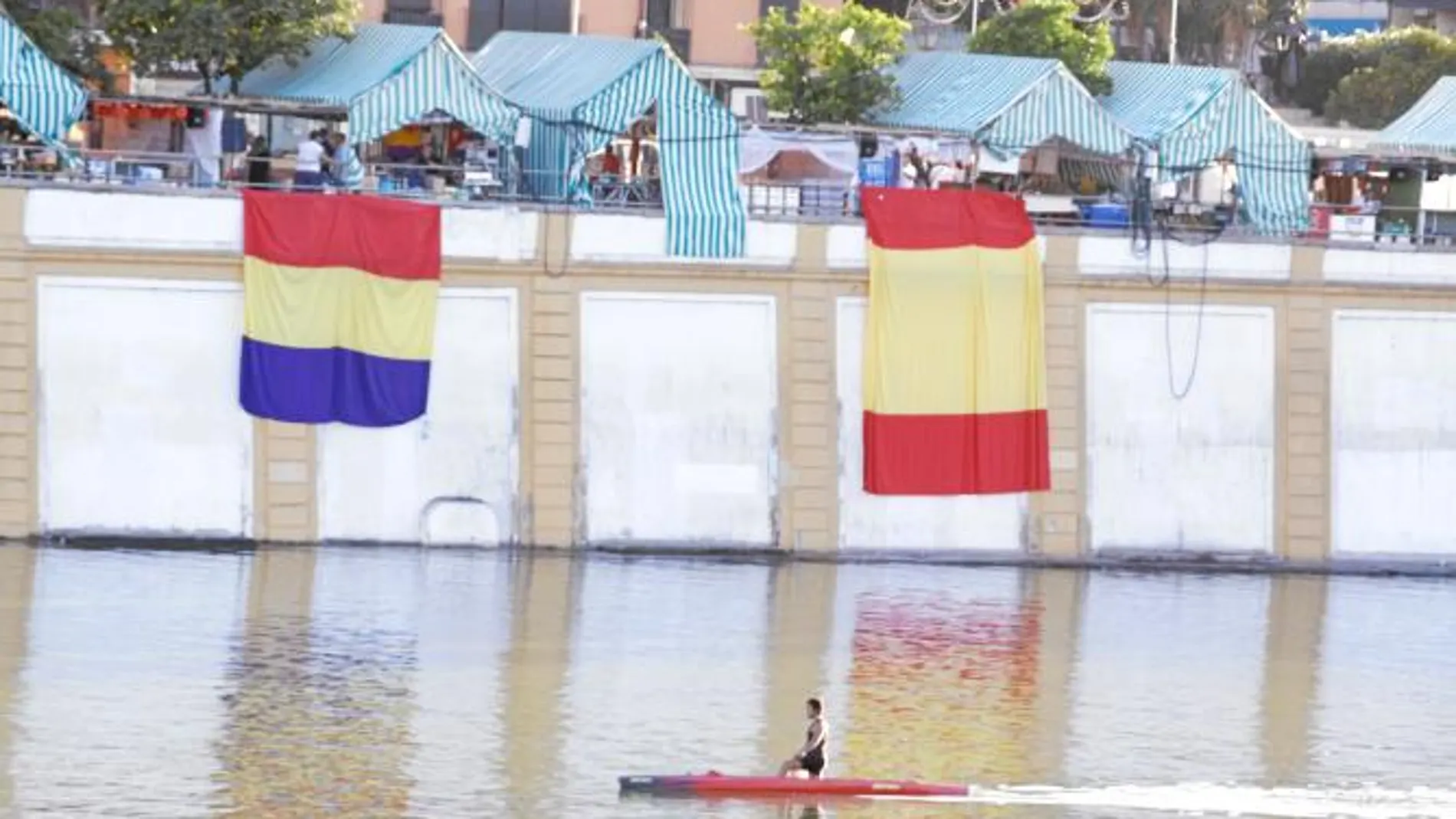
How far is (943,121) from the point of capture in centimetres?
6078

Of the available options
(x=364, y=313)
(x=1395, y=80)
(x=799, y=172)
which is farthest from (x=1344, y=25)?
(x=364, y=313)

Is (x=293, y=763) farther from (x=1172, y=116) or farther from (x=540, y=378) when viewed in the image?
(x=1172, y=116)

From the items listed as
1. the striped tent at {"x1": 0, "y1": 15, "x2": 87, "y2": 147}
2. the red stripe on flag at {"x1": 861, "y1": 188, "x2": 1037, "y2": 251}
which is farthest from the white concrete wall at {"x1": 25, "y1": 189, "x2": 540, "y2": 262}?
the red stripe on flag at {"x1": 861, "y1": 188, "x2": 1037, "y2": 251}

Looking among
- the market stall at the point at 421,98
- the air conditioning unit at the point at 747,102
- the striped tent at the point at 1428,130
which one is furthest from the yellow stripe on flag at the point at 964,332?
the air conditioning unit at the point at 747,102

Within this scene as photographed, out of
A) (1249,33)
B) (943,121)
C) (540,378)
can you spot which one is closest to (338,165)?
(540,378)

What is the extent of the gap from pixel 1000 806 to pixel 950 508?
714 inches

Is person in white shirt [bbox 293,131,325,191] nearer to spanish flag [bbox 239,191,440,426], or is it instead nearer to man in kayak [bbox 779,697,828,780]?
spanish flag [bbox 239,191,440,426]

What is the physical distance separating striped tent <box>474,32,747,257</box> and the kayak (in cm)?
1768

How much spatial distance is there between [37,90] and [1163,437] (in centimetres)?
1804

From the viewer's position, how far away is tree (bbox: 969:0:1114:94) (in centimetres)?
6919

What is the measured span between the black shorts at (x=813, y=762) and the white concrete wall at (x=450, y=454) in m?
16.6

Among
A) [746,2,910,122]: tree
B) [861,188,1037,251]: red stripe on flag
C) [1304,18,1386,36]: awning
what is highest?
[1304,18,1386,36]: awning

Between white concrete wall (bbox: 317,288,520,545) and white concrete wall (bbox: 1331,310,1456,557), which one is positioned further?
white concrete wall (bbox: 1331,310,1456,557)

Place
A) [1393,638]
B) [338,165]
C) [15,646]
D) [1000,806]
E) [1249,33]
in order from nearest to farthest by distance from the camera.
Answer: [1000,806], [15,646], [1393,638], [338,165], [1249,33]
